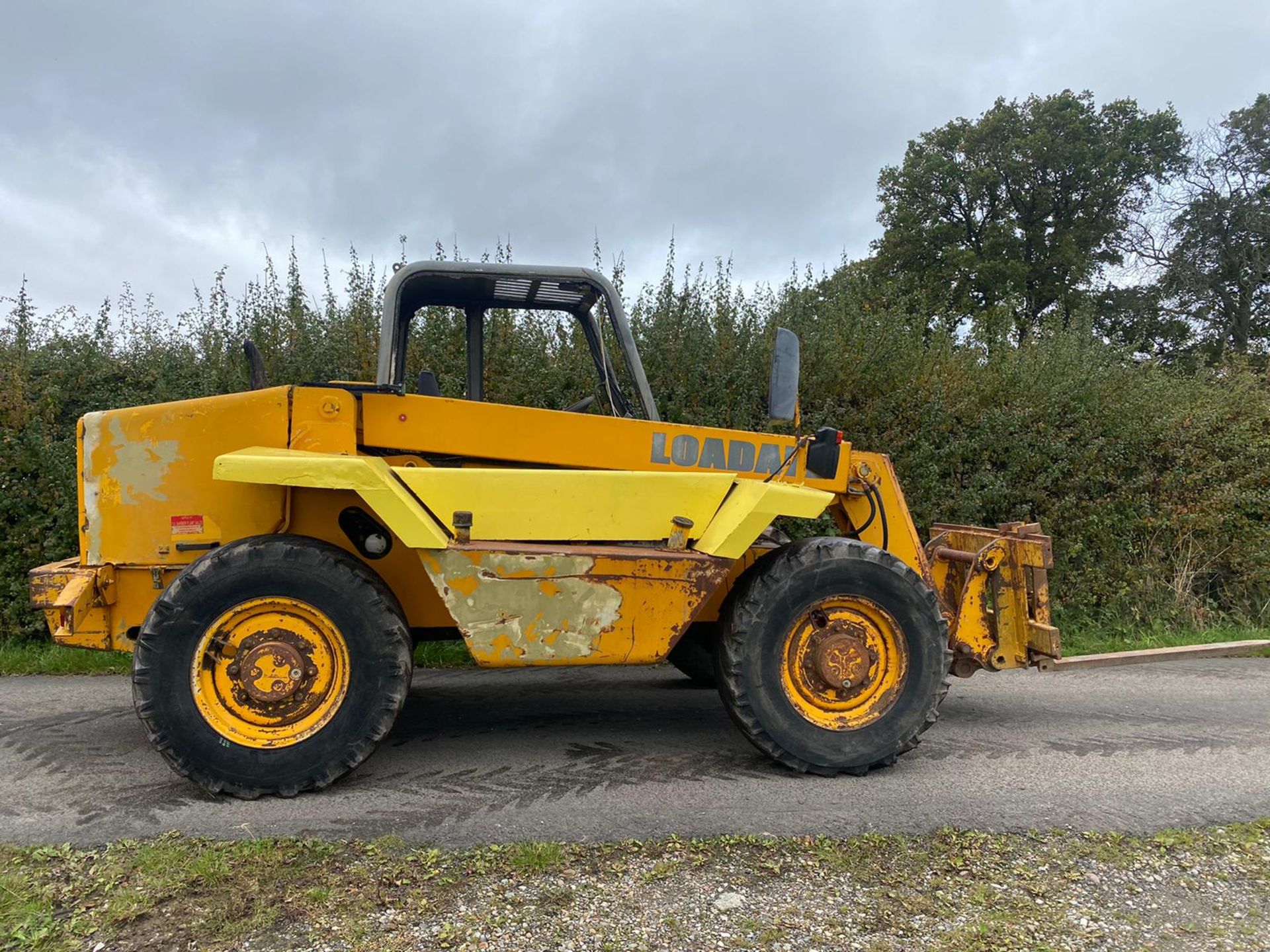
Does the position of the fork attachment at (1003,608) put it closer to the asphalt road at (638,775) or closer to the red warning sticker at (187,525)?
the asphalt road at (638,775)

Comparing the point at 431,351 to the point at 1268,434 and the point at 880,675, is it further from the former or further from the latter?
the point at 1268,434

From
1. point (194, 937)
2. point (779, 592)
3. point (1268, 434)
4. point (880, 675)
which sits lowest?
point (194, 937)

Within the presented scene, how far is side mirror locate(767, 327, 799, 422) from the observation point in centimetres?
365

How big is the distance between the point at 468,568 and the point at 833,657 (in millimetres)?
1668

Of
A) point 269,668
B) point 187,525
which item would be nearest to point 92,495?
point 187,525

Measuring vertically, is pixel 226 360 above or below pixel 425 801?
above

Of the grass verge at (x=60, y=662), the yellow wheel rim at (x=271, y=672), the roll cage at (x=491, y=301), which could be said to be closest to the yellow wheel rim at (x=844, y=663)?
the roll cage at (x=491, y=301)

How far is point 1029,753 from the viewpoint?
386cm

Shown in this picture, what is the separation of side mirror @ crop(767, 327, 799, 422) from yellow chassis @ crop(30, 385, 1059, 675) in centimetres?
35

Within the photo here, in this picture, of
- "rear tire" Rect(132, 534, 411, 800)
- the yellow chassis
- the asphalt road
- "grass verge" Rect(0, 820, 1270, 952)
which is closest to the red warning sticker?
the yellow chassis

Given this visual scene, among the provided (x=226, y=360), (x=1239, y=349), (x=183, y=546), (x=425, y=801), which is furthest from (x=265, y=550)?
(x=1239, y=349)

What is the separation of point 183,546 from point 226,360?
13.1 ft

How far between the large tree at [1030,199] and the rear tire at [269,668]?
22.5 meters

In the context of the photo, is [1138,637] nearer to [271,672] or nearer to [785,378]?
[785,378]
